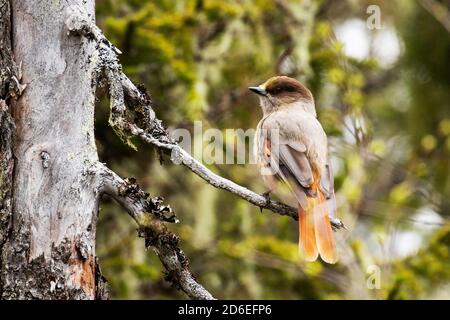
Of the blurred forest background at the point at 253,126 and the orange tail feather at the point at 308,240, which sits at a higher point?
the blurred forest background at the point at 253,126

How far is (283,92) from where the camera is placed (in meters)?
5.45

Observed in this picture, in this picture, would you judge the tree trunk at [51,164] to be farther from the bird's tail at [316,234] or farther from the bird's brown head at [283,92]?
the bird's brown head at [283,92]

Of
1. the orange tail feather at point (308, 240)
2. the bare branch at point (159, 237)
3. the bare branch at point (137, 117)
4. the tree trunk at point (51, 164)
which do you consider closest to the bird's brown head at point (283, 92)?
the orange tail feather at point (308, 240)

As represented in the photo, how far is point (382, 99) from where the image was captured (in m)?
9.49

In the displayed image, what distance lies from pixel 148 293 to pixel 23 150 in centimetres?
377

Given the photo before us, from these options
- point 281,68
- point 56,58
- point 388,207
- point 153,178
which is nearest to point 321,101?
point 281,68

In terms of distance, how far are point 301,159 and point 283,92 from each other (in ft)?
2.78

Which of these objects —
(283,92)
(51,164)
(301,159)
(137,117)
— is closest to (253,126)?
(283,92)

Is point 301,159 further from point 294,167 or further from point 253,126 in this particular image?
point 253,126

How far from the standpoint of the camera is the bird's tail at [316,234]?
13.7ft

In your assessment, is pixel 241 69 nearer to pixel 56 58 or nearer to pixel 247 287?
pixel 247 287

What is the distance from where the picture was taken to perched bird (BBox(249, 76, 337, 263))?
14.0 feet

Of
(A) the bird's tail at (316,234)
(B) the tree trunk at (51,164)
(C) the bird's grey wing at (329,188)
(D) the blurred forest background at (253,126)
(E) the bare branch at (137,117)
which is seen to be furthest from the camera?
(D) the blurred forest background at (253,126)

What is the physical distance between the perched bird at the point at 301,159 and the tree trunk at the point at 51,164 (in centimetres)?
168
